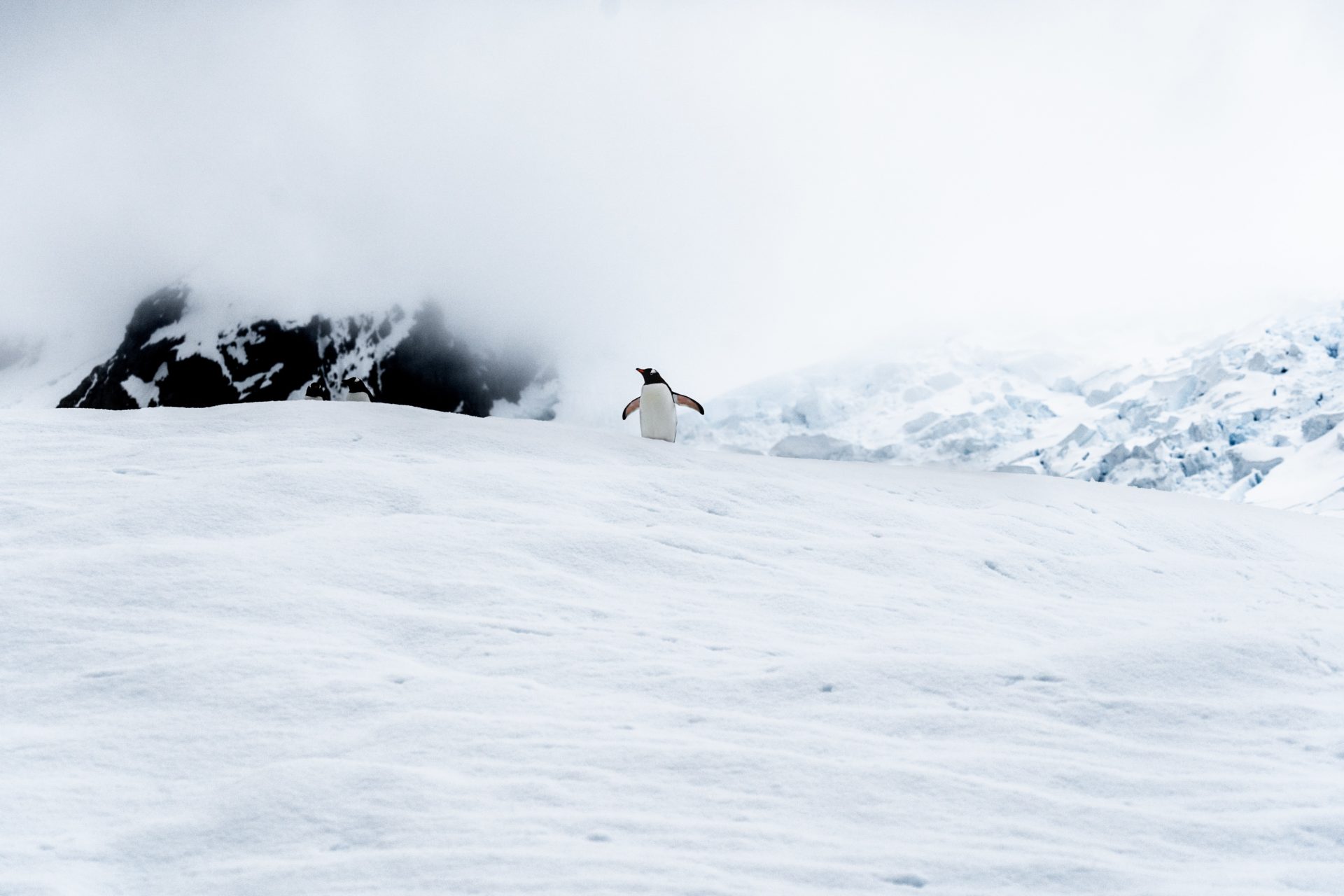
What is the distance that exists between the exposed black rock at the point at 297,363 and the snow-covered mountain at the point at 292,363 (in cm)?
7

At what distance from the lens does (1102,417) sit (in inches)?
1146

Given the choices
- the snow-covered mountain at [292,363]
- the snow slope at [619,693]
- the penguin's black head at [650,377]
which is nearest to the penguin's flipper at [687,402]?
the penguin's black head at [650,377]

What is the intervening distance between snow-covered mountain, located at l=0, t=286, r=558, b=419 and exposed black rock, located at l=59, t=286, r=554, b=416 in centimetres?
7

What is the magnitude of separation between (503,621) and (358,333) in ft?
261

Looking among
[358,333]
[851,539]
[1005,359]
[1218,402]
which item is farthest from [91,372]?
[851,539]

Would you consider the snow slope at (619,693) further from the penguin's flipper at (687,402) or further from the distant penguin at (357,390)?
the distant penguin at (357,390)

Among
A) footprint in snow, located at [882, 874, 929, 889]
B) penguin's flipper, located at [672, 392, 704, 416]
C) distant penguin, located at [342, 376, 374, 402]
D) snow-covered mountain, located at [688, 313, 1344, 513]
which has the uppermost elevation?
snow-covered mountain, located at [688, 313, 1344, 513]

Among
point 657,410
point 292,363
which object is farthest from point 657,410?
point 292,363

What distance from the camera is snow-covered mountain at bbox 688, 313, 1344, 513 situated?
26031mm

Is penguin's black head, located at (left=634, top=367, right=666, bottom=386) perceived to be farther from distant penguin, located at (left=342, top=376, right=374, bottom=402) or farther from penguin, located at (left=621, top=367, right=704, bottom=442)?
distant penguin, located at (left=342, top=376, right=374, bottom=402)

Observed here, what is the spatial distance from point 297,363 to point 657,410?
73888 millimetres

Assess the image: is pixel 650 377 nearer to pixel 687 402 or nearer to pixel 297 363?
pixel 687 402

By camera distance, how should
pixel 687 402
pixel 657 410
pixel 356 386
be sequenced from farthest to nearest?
pixel 356 386
pixel 687 402
pixel 657 410

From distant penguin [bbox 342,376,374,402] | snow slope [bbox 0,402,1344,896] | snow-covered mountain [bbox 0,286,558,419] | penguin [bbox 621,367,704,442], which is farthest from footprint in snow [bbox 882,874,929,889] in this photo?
snow-covered mountain [bbox 0,286,558,419]
